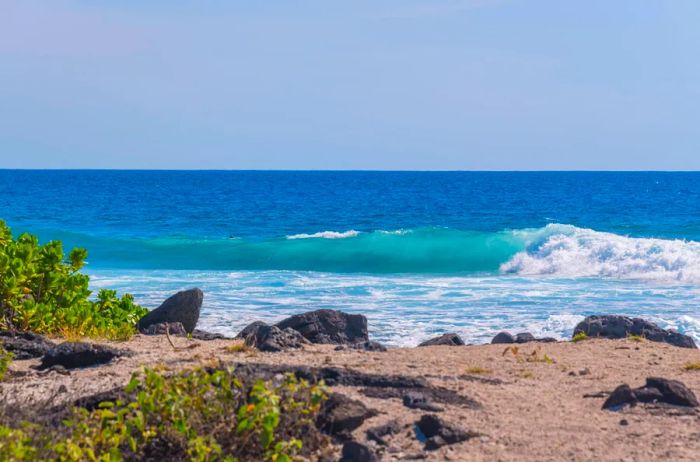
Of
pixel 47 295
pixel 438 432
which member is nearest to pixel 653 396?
pixel 438 432

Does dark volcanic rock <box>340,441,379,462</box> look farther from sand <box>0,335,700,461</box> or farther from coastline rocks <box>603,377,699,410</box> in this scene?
coastline rocks <box>603,377,699,410</box>

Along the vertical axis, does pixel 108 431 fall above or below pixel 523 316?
above

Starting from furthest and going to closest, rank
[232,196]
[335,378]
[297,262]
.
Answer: [232,196] < [297,262] < [335,378]

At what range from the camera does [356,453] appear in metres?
4.58

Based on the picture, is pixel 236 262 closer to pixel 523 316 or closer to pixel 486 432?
pixel 523 316

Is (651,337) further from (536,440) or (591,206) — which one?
(591,206)

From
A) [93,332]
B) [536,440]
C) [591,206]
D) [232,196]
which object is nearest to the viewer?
[536,440]

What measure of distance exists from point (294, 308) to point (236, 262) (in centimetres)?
1377

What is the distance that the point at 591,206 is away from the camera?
2251 inches

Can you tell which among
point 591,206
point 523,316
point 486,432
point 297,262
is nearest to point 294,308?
point 523,316

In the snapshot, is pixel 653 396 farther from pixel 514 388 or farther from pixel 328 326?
pixel 328 326

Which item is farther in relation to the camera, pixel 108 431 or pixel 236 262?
pixel 236 262

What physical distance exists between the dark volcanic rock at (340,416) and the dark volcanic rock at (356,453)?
25 cm

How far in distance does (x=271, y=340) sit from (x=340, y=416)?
2.87 metres
